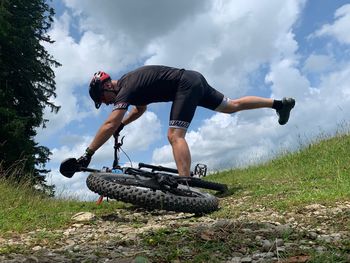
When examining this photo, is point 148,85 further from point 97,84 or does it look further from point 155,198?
point 155,198

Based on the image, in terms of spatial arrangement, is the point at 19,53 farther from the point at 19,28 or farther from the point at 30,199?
the point at 30,199

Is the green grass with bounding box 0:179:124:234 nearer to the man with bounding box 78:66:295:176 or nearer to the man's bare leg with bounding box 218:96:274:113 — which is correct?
the man with bounding box 78:66:295:176

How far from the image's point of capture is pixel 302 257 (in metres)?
2.58

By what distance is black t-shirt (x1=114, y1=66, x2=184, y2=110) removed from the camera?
5914 millimetres

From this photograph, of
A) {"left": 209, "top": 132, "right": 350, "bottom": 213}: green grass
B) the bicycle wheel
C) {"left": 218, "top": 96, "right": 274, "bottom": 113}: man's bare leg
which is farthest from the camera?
{"left": 218, "top": 96, "right": 274, "bottom": 113}: man's bare leg

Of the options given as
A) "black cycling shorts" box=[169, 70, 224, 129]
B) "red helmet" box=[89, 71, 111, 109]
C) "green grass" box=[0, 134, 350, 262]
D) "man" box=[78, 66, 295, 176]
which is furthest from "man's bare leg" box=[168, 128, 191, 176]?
"red helmet" box=[89, 71, 111, 109]

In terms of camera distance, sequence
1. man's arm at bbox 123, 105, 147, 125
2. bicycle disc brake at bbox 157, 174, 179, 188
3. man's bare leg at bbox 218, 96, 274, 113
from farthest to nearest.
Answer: man's arm at bbox 123, 105, 147, 125, man's bare leg at bbox 218, 96, 274, 113, bicycle disc brake at bbox 157, 174, 179, 188

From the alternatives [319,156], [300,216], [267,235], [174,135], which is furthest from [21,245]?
[319,156]

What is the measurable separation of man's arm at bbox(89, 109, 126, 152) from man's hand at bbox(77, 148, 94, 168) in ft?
0.19

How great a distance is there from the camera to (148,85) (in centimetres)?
604

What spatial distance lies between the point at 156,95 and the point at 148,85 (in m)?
0.26

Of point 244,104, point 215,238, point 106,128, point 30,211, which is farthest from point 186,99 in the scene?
point 215,238

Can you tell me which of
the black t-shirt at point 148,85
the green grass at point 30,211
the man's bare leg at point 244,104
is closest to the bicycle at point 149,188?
the green grass at point 30,211

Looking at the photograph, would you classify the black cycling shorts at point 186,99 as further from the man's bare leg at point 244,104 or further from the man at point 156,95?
the man's bare leg at point 244,104
